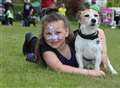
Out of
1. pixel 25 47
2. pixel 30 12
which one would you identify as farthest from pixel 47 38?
pixel 30 12

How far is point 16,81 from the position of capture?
6.14 metres

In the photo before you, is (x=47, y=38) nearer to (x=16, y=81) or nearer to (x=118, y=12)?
(x=16, y=81)

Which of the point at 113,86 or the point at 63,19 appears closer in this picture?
the point at 113,86

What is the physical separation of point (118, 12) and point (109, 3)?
248 inches

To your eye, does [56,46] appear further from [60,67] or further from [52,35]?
[60,67]

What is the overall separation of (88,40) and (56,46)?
523 millimetres

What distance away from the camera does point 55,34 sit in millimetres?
7164

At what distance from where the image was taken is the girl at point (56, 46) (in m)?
7.05

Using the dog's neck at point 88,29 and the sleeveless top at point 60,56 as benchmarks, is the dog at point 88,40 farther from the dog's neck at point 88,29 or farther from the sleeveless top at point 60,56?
the sleeveless top at point 60,56

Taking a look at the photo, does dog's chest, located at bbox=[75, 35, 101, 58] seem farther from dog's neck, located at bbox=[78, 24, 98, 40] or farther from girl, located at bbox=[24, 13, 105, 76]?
girl, located at bbox=[24, 13, 105, 76]

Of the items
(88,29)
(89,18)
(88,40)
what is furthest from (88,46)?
(89,18)

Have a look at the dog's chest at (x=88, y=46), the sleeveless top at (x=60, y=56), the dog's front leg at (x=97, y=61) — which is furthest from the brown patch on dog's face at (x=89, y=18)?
the sleeveless top at (x=60, y=56)

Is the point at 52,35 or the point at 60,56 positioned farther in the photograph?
the point at 60,56

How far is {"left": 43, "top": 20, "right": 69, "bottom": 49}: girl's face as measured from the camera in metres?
7.12
